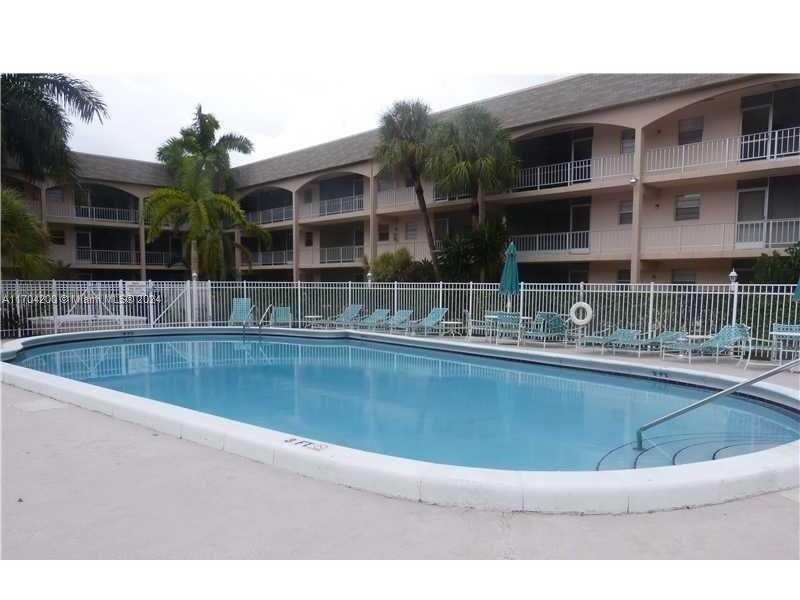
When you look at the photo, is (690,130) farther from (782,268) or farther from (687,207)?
(782,268)

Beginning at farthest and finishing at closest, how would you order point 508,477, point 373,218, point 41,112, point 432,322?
point 373,218 < point 41,112 < point 432,322 < point 508,477

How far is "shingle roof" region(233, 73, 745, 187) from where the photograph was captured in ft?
55.4

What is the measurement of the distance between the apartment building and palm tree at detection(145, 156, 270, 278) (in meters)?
5.60

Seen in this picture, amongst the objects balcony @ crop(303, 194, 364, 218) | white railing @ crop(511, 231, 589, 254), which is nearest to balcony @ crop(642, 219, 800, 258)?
white railing @ crop(511, 231, 589, 254)

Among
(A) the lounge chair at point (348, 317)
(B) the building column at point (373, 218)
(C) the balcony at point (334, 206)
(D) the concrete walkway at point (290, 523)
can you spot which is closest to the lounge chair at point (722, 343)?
(D) the concrete walkway at point (290, 523)

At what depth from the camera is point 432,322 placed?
1598 cm

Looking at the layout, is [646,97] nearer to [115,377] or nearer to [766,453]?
[766,453]

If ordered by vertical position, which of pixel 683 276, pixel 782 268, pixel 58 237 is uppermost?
pixel 58 237

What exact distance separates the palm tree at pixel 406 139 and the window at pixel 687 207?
890 cm

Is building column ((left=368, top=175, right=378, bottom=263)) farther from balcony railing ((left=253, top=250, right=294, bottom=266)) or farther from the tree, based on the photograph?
the tree

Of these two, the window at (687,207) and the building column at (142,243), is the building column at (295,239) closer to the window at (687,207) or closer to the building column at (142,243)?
the building column at (142,243)

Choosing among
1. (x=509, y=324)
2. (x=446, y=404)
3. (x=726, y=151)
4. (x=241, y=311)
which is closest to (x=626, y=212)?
(x=726, y=151)

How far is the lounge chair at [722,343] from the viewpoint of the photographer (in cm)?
1091

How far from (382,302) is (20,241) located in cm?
1106
